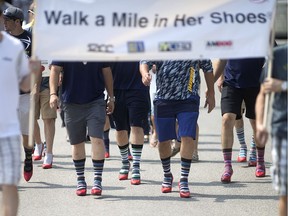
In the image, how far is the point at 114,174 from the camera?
422 inches

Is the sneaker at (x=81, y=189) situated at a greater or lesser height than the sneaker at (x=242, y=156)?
lesser

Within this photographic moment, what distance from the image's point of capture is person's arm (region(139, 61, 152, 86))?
31.1ft

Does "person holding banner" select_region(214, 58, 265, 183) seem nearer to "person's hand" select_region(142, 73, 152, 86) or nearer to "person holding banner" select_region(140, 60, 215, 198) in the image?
"person holding banner" select_region(140, 60, 215, 198)

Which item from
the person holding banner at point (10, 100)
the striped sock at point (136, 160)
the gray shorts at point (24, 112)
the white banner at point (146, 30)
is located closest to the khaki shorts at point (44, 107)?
the gray shorts at point (24, 112)

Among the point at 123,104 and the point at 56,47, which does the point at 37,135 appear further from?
the point at 56,47

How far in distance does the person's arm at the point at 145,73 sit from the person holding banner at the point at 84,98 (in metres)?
0.36

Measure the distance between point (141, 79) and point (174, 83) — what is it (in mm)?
1073

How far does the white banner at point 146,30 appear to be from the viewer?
709 centimetres

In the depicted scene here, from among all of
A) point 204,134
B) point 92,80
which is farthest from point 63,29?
point 204,134

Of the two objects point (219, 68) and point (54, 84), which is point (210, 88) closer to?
point (219, 68)

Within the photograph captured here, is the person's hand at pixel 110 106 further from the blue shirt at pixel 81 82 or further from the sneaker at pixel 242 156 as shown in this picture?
the sneaker at pixel 242 156

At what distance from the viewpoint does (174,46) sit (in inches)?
279

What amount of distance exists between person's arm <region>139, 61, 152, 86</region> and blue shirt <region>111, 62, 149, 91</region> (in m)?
0.63

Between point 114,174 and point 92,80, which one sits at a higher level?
point 92,80
